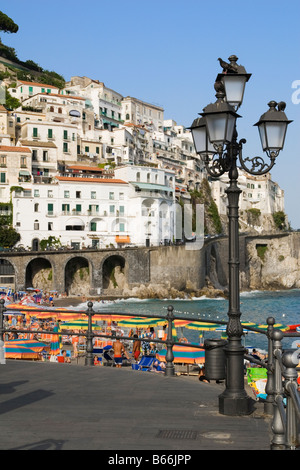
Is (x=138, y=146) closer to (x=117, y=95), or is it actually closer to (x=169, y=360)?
(x=117, y=95)

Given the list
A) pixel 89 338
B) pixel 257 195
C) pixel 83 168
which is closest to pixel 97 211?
pixel 83 168

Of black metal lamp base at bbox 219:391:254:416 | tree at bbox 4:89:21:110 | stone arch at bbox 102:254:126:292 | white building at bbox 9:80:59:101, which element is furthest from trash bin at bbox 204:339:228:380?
white building at bbox 9:80:59:101

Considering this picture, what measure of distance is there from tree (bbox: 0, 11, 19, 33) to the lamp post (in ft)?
383

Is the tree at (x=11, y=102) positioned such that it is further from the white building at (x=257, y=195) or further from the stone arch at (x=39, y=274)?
the white building at (x=257, y=195)

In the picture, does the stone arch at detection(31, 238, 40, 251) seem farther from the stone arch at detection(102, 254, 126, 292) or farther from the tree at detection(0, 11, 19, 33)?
the tree at detection(0, 11, 19, 33)

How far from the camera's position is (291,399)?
4000 millimetres

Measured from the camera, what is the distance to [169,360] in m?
10.6

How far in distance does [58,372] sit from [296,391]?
754cm

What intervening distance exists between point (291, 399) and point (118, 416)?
346cm

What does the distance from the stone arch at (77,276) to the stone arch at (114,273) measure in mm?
2096

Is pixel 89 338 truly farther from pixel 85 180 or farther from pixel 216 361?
pixel 85 180

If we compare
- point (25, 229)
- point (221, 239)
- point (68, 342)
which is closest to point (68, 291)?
point (25, 229)

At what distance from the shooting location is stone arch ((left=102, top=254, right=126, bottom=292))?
69312 millimetres
